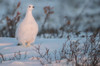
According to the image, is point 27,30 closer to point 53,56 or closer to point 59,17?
point 53,56

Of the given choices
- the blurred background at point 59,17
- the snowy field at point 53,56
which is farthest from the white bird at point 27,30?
the blurred background at point 59,17

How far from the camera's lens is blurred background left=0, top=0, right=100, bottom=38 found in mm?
8016

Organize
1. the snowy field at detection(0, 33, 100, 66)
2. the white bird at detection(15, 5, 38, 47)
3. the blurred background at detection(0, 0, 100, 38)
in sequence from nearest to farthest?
the snowy field at detection(0, 33, 100, 66) → the white bird at detection(15, 5, 38, 47) → the blurred background at detection(0, 0, 100, 38)

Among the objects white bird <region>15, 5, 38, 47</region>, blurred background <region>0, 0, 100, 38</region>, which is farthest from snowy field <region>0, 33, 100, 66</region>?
blurred background <region>0, 0, 100, 38</region>

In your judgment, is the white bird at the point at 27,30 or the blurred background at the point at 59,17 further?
the blurred background at the point at 59,17

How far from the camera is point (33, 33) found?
506cm

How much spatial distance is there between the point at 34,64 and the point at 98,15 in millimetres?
6837

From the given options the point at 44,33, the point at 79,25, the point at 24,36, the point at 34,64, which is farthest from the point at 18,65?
the point at 79,25

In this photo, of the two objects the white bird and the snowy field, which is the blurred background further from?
the snowy field

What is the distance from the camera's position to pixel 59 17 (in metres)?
10.2

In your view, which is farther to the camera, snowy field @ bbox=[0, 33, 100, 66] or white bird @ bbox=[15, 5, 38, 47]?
white bird @ bbox=[15, 5, 38, 47]

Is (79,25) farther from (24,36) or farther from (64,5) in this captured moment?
(24,36)

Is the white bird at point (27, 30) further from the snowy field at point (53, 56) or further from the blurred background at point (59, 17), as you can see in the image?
the blurred background at point (59, 17)

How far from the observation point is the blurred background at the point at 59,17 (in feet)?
26.3
